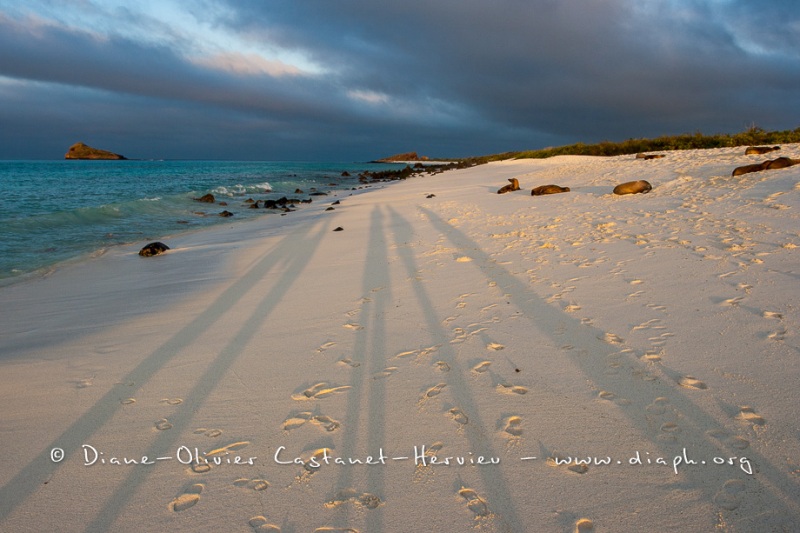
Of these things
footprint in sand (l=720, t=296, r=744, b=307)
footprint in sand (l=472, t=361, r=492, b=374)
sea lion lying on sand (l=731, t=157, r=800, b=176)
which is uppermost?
sea lion lying on sand (l=731, t=157, r=800, b=176)

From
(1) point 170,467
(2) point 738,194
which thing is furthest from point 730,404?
(2) point 738,194

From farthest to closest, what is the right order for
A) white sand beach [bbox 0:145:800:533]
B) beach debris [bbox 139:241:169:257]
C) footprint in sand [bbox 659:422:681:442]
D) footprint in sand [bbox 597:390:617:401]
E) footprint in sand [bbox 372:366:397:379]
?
beach debris [bbox 139:241:169:257] → footprint in sand [bbox 372:366:397:379] → footprint in sand [bbox 597:390:617:401] → footprint in sand [bbox 659:422:681:442] → white sand beach [bbox 0:145:800:533]

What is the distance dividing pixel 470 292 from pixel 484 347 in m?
1.38

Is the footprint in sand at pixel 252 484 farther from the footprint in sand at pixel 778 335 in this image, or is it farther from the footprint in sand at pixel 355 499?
the footprint in sand at pixel 778 335

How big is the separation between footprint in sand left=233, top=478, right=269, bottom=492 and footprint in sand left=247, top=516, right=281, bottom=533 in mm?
180

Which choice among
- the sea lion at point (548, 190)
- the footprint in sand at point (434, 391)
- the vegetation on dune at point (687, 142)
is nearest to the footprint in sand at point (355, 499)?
the footprint in sand at point (434, 391)

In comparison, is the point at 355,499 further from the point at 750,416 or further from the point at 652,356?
the point at 652,356

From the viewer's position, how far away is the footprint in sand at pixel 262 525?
6.33 ft

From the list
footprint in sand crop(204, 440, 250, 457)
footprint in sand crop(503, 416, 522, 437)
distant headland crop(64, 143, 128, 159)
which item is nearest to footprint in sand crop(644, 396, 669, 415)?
footprint in sand crop(503, 416, 522, 437)

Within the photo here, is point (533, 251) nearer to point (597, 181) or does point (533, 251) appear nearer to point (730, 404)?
point (730, 404)

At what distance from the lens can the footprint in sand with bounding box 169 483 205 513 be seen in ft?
6.84

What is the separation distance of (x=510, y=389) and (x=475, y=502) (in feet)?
3.27

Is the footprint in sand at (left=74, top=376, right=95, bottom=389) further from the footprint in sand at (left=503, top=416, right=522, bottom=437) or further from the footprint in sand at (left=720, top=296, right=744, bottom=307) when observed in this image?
the footprint in sand at (left=720, top=296, right=744, bottom=307)

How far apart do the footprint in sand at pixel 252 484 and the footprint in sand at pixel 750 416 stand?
8.67ft
